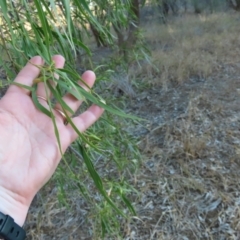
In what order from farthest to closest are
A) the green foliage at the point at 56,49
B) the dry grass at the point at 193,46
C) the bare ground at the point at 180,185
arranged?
1. the dry grass at the point at 193,46
2. the bare ground at the point at 180,185
3. the green foliage at the point at 56,49

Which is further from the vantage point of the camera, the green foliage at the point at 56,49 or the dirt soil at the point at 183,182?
the dirt soil at the point at 183,182

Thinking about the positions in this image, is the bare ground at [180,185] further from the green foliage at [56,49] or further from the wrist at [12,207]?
the wrist at [12,207]

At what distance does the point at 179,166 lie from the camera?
2039mm

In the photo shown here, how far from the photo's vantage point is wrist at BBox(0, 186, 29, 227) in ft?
2.34

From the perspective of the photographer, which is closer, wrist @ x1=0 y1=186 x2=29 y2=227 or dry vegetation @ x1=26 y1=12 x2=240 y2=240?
wrist @ x1=0 y1=186 x2=29 y2=227

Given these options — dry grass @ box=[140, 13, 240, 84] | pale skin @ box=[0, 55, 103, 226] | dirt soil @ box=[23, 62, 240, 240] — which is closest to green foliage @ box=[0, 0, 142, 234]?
pale skin @ box=[0, 55, 103, 226]

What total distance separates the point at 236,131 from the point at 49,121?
186 centimetres

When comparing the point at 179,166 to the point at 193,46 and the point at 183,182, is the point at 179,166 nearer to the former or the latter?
the point at 183,182

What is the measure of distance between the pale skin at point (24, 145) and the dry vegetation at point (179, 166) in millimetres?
680

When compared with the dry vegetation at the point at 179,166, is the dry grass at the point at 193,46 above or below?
below

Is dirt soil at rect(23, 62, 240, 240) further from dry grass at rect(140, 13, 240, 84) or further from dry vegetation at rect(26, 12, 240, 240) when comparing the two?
dry grass at rect(140, 13, 240, 84)

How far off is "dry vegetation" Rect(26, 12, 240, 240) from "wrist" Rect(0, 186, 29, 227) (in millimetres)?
663

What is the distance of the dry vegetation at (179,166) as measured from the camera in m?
1.70

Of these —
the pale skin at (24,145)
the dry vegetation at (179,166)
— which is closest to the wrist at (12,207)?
the pale skin at (24,145)
